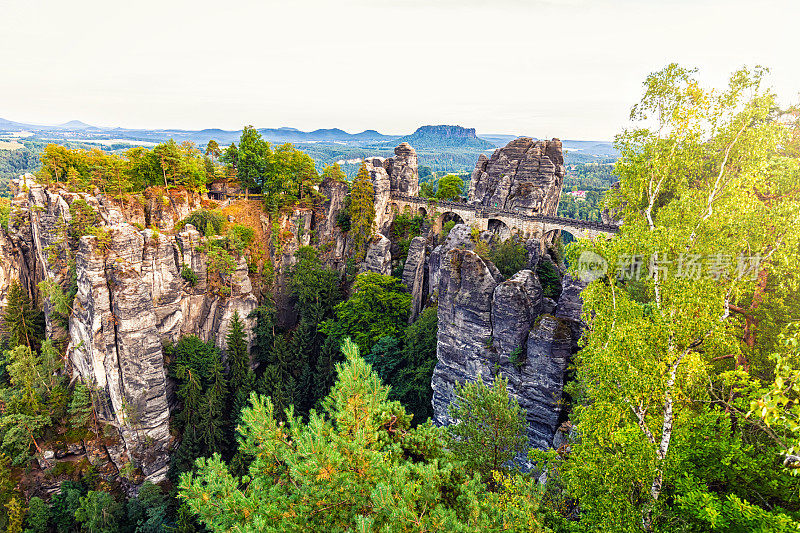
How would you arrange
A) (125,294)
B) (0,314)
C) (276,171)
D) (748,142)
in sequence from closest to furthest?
(748,142) < (125,294) < (0,314) < (276,171)

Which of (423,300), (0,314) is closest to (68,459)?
(0,314)

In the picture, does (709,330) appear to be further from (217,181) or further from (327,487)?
(217,181)

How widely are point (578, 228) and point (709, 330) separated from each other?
2624 centimetres

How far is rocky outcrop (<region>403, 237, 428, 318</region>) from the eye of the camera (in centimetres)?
3562

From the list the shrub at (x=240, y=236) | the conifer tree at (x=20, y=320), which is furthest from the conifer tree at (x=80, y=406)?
the shrub at (x=240, y=236)

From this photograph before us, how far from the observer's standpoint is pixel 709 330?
32.8ft

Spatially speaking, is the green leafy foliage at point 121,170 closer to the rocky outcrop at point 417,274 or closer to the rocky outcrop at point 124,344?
the rocky outcrop at point 124,344

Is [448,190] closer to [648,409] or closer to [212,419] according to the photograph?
[212,419]

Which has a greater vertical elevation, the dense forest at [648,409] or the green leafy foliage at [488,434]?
the dense forest at [648,409]

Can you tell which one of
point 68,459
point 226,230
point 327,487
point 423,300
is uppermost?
point 226,230

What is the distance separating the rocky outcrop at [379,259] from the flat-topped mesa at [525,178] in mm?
12261

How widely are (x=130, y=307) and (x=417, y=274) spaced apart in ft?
75.8

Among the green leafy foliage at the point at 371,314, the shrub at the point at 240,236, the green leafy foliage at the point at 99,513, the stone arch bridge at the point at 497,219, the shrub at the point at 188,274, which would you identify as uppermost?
the stone arch bridge at the point at 497,219

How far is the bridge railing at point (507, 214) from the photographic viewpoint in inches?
1311
